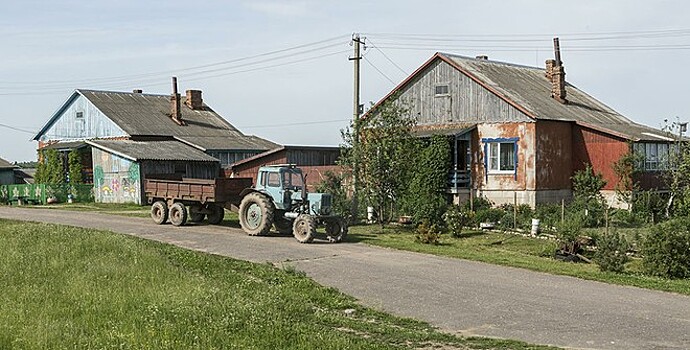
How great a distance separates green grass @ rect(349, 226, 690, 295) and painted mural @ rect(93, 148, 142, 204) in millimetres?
17011

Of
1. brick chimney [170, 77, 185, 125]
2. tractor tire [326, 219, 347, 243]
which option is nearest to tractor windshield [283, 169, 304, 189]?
tractor tire [326, 219, 347, 243]

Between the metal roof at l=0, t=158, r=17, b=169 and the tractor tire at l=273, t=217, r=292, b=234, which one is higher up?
the metal roof at l=0, t=158, r=17, b=169

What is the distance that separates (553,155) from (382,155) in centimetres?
1032

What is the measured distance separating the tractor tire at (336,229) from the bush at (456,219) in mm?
4430

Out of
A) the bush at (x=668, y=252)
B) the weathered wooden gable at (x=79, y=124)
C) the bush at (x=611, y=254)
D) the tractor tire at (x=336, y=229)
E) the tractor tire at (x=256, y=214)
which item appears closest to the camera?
the bush at (x=668, y=252)

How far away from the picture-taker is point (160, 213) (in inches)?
1101

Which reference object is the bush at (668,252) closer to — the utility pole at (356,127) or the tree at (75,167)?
the utility pole at (356,127)

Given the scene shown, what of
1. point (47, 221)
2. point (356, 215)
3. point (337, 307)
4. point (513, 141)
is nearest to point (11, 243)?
point (47, 221)

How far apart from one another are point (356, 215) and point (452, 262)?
10.7 meters

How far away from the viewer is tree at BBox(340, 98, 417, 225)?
27.6 metres

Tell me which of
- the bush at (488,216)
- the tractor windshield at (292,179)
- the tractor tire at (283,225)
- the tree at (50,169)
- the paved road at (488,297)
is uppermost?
the tree at (50,169)

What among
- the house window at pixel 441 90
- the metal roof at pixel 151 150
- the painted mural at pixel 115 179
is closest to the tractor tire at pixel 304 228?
the house window at pixel 441 90

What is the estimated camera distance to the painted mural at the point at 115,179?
4106 cm

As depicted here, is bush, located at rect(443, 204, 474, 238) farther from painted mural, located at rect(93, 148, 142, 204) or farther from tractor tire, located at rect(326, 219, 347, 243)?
painted mural, located at rect(93, 148, 142, 204)
